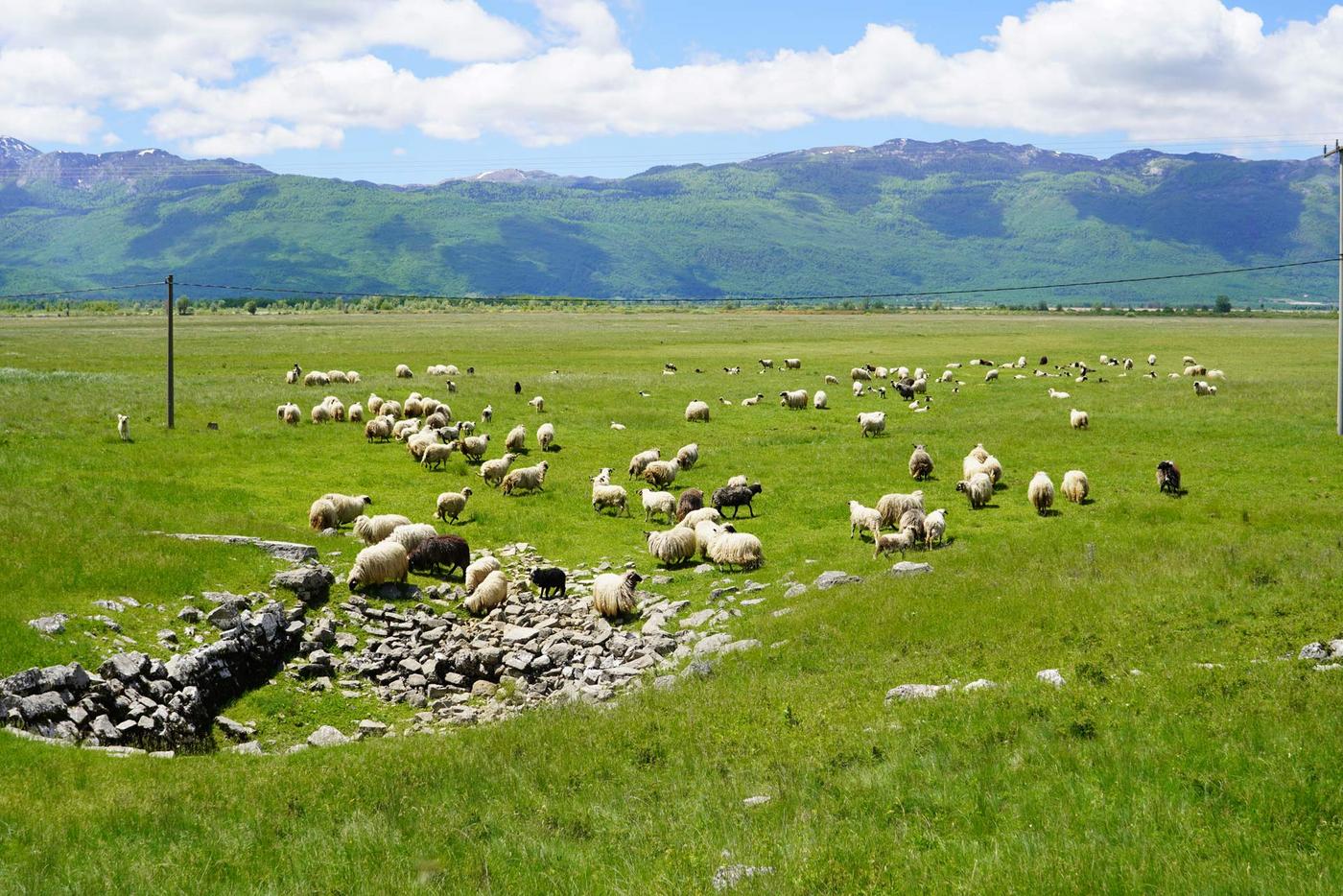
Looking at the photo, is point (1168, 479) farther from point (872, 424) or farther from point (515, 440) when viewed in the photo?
point (515, 440)

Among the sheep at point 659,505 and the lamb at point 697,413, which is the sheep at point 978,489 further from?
the lamb at point 697,413

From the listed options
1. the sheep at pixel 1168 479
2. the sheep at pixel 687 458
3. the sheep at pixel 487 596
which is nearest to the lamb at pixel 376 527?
the sheep at pixel 487 596

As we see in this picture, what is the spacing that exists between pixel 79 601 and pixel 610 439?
87.6 feet

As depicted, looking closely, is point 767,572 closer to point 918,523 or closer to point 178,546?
point 918,523

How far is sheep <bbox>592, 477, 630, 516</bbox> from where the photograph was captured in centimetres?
3066

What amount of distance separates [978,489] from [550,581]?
44.8ft

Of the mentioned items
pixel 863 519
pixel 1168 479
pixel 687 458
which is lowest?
pixel 863 519

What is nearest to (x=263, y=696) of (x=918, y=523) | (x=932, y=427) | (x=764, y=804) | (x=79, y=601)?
(x=79, y=601)

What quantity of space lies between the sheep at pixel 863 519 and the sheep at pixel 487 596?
9.86m

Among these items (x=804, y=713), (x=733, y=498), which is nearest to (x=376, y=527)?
(x=733, y=498)

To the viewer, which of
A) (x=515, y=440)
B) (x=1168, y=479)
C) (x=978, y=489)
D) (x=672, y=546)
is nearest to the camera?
(x=672, y=546)

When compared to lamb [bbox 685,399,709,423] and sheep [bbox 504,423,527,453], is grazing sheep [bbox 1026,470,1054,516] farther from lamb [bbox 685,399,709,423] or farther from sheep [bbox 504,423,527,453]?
lamb [bbox 685,399,709,423]

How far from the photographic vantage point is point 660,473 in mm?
33531

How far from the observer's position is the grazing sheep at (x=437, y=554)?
80.7 ft
